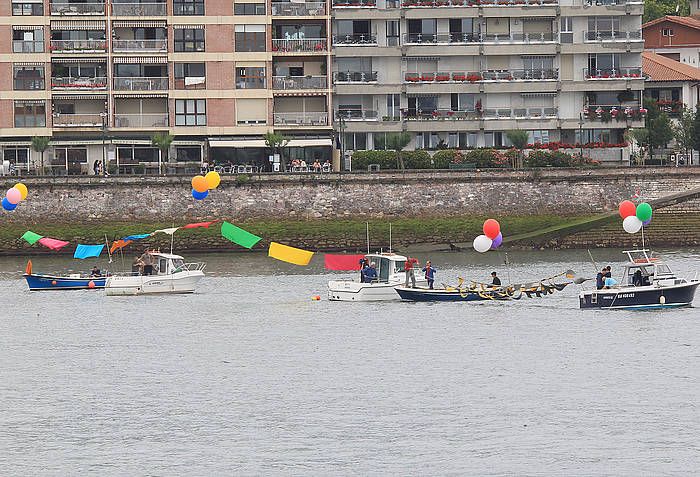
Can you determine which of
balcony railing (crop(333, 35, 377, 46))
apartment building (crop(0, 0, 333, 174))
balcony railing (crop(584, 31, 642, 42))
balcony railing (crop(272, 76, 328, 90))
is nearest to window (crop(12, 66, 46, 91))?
apartment building (crop(0, 0, 333, 174))

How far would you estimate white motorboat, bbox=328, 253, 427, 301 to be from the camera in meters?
62.2

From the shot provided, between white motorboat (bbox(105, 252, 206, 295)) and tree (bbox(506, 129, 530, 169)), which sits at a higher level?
tree (bbox(506, 129, 530, 169))

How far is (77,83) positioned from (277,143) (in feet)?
45.7

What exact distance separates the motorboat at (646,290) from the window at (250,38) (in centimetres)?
4865

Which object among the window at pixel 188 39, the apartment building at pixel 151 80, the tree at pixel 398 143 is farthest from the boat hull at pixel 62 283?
the window at pixel 188 39

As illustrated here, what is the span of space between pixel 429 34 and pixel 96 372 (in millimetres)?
62270

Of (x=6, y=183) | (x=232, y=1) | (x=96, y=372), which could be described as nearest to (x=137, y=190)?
(x=6, y=183)

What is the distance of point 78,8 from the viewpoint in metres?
101

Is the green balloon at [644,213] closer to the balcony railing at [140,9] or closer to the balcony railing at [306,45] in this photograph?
the balcony railing at [306,45]

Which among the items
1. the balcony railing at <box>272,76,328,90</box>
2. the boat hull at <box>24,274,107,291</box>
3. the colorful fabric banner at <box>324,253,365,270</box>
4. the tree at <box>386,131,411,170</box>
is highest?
the balcony railing at <box>272,76,328,90</box>

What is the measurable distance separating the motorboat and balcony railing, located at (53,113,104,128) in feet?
171

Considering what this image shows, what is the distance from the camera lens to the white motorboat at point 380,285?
62219 millimetres

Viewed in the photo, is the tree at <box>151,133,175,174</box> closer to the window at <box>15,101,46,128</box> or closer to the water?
the window at <box>15,101,46,128</box>

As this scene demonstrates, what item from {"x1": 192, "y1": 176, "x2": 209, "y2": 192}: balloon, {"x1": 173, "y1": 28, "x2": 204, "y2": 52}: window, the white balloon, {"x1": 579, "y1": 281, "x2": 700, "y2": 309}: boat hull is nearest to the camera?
{"x1": 579, "y1": 281, "x2": 700, "y2": 309}: boat hull
